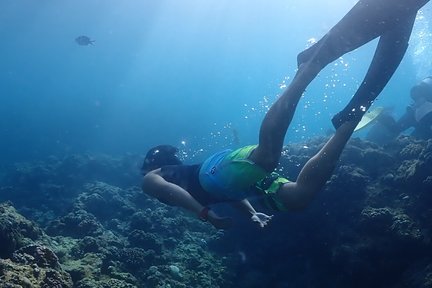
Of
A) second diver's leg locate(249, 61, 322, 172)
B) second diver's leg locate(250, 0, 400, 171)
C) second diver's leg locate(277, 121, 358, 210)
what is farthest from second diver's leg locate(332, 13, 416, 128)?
second diver's leg locate(249, 61, 322, 172)

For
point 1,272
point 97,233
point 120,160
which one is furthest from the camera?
point 120,160

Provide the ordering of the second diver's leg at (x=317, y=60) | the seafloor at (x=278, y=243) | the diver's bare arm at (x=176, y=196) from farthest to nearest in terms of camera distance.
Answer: the seafloor at (x=278, y=243), the second diver's leg at (x=317, y=60), the diver's bare arm at (x=176, y=196)

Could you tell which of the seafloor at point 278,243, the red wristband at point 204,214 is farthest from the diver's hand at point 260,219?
the red wristband at point 204,214

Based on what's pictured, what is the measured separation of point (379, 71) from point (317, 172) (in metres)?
1.56

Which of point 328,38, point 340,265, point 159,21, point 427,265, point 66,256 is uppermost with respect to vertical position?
point 159,21

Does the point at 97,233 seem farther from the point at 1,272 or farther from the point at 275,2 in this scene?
the point at 275,2

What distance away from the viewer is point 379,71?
4445 millimetres

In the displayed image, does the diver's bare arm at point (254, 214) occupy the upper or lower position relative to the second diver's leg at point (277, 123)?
lower

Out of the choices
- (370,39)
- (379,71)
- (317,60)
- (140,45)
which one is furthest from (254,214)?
(140,45)

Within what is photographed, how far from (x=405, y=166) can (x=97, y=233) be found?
8.03 meters

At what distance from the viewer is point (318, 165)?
421cm

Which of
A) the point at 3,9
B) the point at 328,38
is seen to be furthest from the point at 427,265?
the point at 3,9

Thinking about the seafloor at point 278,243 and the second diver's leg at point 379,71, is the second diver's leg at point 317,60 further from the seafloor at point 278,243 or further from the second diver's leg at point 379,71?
the seafloor at point 278,243

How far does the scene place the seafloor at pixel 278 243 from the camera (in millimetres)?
6117
